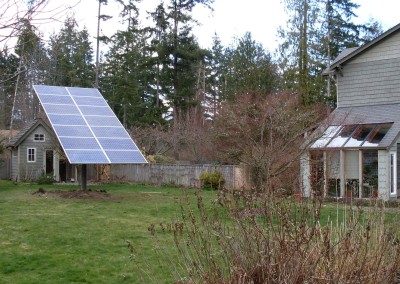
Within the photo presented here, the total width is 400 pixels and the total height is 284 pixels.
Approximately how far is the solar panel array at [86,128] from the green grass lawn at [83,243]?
2.11 meters

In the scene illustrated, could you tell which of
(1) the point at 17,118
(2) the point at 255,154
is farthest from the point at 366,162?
(1) the point at 17,118

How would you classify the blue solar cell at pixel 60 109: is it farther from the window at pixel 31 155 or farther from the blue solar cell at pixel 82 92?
the window at pixel 31 155

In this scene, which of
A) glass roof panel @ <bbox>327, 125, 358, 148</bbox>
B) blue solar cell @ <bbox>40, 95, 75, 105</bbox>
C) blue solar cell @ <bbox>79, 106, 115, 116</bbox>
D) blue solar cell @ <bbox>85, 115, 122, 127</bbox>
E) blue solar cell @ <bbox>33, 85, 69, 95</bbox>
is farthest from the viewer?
blue solar cell @ <bbox>33, 85, 69, 95</bbox>

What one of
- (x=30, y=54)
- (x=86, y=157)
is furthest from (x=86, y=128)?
(x=30, y=54)

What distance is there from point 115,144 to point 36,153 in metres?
12.1

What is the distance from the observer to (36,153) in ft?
89.9

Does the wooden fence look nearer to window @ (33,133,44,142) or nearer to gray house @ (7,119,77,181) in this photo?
gray house @ (7,119,77,181)

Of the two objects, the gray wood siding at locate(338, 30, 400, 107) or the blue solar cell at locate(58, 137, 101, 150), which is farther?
the gray wood siding at locate(338, 30, 400, 107)

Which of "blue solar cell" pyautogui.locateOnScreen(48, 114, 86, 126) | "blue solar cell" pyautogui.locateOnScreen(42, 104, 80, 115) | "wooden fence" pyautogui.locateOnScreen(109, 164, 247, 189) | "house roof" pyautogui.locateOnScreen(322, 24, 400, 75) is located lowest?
"wooden fence" pyautogui.locateOnScreen(109, 164, 247, 189)

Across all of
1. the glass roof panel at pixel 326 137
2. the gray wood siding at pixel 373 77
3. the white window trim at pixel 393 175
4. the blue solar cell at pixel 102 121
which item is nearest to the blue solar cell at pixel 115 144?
the blue solar cell at pixel 102 121

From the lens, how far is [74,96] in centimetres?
2008

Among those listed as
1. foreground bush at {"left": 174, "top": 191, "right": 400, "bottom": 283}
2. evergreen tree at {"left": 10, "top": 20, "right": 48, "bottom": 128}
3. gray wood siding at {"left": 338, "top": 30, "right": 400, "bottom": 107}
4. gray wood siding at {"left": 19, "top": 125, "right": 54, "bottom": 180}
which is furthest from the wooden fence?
foreground bush at {"left": 174, "top": 191, "right": 400, "bottom": 283}

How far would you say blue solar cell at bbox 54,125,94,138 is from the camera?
16734 millimetres

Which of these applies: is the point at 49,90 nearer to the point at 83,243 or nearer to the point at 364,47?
the point at 83,243
